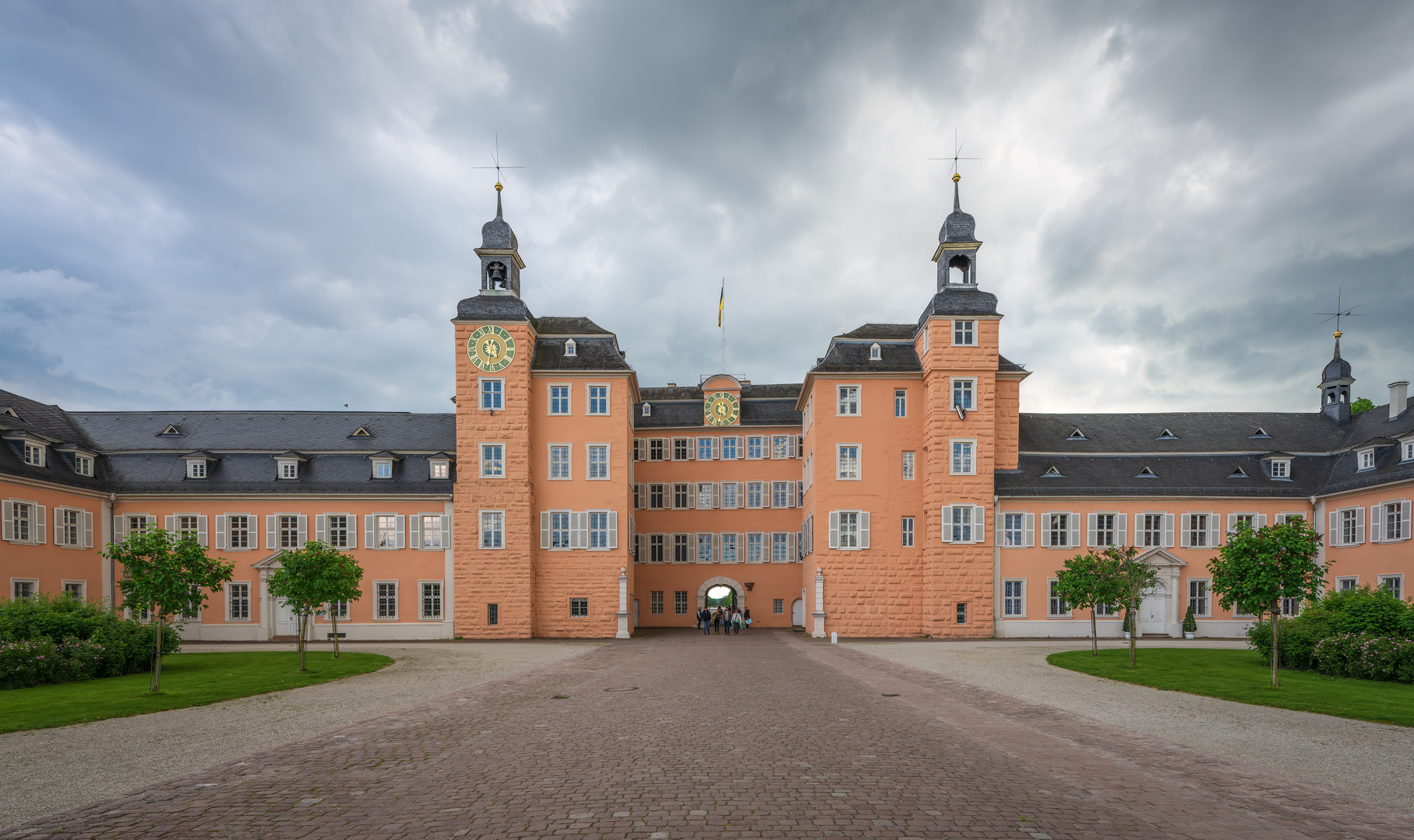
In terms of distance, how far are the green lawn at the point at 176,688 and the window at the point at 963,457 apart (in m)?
25.8

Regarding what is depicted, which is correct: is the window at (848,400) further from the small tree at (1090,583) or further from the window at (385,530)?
the window at (385,530)

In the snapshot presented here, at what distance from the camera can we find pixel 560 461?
128ft

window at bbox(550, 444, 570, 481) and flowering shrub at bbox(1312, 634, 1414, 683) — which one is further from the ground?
window at bbox(550, 444, 570, 481)

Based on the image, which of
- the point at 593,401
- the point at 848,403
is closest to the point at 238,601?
the point at 593,401

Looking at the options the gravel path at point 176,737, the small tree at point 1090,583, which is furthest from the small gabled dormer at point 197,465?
the small tree at point 1090,583

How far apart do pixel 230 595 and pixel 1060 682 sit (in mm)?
36105

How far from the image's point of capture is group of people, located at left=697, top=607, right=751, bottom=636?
A: 41.6 meters

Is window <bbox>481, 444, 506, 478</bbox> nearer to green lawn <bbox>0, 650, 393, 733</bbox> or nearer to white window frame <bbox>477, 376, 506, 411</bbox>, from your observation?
white window frame <bbox>477, 376, 506, 411</bbox>

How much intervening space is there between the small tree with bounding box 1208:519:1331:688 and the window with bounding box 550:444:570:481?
2782 cm

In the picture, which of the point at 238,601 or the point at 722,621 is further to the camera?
the point at 722,621

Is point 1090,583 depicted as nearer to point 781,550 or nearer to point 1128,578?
point 1128,578

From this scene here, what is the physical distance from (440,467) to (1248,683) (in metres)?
33.9

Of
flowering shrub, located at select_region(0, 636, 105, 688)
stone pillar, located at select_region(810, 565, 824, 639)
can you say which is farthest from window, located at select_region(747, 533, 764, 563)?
flowering shrub, located at select_region(0, 636, 105, 688)

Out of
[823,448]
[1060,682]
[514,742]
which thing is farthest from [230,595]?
[1060,682]
